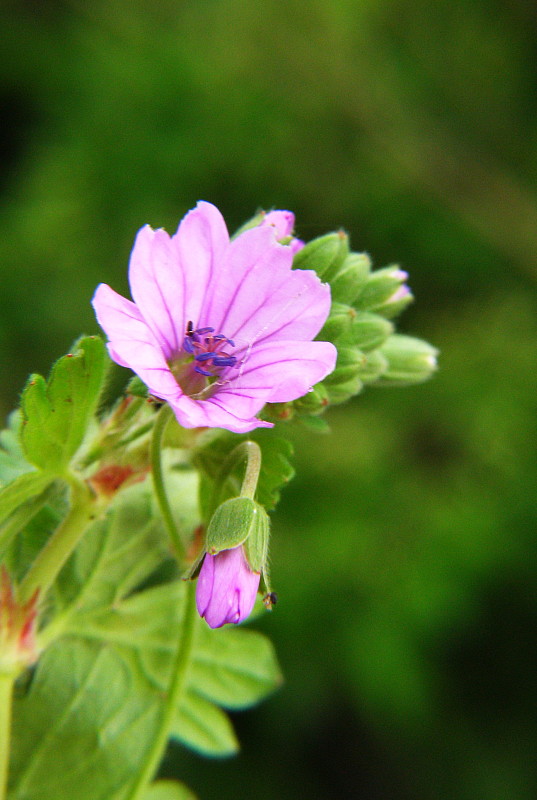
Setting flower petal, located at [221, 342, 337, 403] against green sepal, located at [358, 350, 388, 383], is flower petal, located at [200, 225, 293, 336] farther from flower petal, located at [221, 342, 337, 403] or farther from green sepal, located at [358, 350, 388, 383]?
green sepal, located at [358, 350, 388, 383]

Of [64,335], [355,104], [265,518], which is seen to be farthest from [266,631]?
[355,104]

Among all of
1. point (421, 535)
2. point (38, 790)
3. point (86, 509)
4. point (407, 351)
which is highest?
point (421, 535)

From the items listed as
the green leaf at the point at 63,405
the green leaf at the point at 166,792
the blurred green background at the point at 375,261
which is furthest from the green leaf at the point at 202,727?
the blurred green background at the point at 375,261

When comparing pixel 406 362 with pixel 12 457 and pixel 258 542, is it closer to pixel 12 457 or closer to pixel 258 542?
pixel 258 542

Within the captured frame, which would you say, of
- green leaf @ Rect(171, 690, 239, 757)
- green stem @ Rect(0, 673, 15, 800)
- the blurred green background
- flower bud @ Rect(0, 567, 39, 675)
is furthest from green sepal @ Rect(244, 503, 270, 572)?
the blurred green background

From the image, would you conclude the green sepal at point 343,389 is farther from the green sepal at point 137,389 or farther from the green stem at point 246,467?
the green sepal at point 137,389

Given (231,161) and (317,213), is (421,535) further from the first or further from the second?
(231,161)

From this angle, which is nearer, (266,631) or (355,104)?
(266,631)

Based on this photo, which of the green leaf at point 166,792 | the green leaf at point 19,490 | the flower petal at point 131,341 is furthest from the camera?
the green leaf at point 166,792
